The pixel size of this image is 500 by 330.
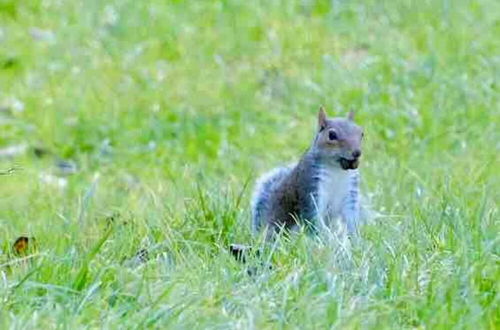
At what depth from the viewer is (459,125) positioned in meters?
8.09

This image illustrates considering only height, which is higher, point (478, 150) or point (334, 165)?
point (334, 165)

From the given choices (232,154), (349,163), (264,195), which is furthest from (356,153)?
(232,154)

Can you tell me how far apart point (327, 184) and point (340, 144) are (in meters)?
0.15

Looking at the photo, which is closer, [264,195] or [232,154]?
[264,195]

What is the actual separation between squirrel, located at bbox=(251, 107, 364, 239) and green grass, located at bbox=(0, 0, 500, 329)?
16 centimetres

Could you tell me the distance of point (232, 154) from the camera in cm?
812

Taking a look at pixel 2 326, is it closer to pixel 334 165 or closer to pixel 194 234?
pixel 194 234

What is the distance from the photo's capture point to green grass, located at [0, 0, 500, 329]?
388 centimetres

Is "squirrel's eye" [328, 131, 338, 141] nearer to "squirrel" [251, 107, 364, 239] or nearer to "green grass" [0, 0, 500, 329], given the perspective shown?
"squirrel" [251, 107, 364, 239]

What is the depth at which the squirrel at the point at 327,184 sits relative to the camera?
504 centimetres

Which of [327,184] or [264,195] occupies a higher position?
[327,184]

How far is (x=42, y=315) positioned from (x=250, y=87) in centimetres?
548

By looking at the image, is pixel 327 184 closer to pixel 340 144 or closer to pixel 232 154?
pixel 340 144

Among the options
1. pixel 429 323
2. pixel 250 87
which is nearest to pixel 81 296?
pixel 429 323
